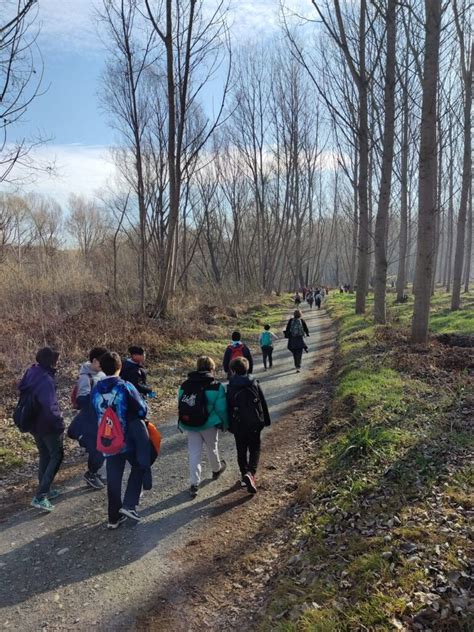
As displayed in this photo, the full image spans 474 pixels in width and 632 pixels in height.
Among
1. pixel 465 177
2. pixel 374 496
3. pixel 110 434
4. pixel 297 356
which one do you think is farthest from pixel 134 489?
pixel 465 177

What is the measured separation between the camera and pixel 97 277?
2467 cm

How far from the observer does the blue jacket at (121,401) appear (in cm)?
470

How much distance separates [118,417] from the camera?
4.66 metres

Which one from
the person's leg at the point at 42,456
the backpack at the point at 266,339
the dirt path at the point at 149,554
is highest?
the backpack at the point at 266,339

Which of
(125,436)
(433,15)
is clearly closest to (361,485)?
(125,436)

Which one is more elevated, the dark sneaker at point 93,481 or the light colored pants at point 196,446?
the light colored pants at point 196,446

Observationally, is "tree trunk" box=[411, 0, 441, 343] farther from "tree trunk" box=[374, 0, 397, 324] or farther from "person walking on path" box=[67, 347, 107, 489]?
"person walking on path" box=[67, 347, 107, 489]

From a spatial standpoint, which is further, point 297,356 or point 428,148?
point 297,356

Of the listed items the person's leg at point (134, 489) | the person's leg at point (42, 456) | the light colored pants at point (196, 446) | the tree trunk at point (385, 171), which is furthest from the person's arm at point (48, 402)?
the tree trunk at point (385, 171)

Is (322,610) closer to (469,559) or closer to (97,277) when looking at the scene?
(469,559)

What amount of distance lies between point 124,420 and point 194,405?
100cm

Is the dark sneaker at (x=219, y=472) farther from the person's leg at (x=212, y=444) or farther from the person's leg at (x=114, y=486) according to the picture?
the person's leg at (x=114, y=486)

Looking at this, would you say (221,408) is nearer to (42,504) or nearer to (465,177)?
(42,504)

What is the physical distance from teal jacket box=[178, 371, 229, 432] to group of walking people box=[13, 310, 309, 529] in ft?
0.04
